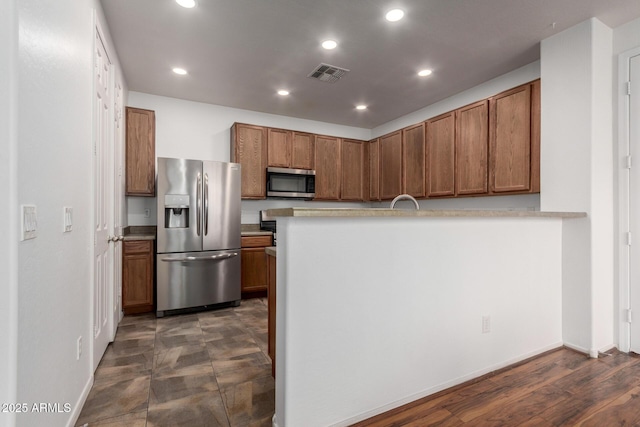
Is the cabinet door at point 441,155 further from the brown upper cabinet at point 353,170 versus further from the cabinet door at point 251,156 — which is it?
the cabinet door at point 251,156

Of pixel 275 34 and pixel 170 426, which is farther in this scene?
pixel 275 34

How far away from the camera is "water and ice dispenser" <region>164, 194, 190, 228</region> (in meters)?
3.56

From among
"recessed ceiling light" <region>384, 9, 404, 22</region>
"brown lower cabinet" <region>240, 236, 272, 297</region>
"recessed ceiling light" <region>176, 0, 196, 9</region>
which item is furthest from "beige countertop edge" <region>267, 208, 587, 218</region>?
"brown lower cabinet" <region>240, 236, 272, 297</region>

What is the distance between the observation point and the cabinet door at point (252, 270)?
418cm

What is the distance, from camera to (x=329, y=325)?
1.59m

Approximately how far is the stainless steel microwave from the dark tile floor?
6.58 feet

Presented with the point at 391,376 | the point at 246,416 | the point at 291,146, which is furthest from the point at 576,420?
the point at 291,146

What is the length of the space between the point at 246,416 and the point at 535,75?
3907 millimetres

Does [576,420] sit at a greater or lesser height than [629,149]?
lesser

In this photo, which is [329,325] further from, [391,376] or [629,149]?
[629,149]

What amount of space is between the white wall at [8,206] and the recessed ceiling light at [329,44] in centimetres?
223

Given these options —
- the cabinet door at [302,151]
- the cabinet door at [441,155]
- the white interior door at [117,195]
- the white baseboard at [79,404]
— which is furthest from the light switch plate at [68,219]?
the cabinet door at [441,155]

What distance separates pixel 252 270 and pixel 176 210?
1252 millimetres

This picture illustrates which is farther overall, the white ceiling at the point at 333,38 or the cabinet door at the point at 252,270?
the cabinet door at the point at 252,270
